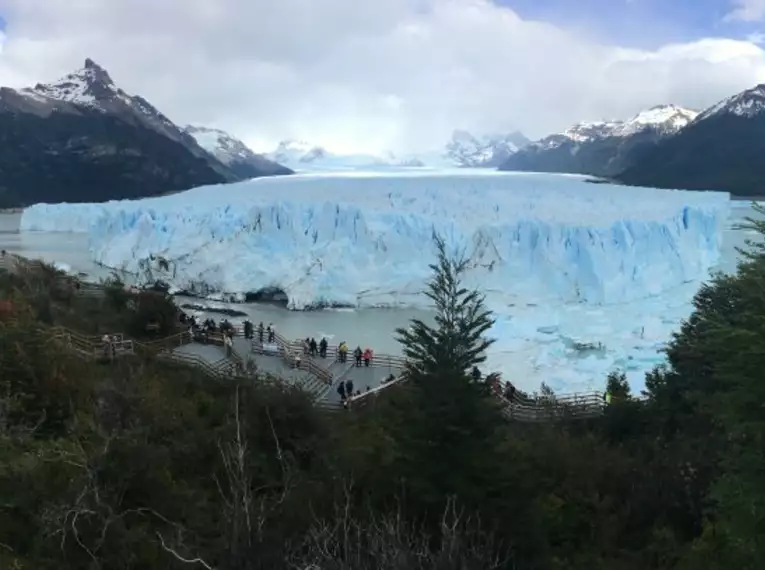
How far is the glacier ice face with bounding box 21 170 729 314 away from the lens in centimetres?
1962

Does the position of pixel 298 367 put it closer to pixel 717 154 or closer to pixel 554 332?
pixel 554 332

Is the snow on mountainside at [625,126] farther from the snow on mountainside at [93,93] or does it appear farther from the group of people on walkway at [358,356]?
the group of people on walkway at [358,356]

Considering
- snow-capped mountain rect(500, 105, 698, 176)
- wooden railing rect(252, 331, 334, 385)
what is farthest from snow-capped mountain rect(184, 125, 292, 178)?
wooden railing rect(252, 331, 334, 385)

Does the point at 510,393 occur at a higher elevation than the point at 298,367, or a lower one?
lower

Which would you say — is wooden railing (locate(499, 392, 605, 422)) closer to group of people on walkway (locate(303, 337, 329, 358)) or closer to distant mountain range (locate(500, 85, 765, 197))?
group of people on walkway (locate(303, 337, 329, 358))

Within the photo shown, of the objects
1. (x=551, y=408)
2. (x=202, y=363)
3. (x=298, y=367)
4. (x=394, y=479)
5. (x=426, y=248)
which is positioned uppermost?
(x=426, y=248)

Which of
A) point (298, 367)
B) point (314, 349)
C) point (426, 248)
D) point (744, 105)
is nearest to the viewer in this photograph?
point (298, 367)

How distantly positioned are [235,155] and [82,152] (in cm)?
4823

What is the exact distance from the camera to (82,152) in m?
63.8

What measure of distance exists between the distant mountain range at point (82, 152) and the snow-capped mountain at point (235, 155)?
24.3m

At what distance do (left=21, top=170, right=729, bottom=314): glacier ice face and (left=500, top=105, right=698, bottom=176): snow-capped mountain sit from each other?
64.9 meters

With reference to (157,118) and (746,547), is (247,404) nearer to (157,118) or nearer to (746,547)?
(746,547)

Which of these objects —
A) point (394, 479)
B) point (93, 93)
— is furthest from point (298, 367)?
point (93, 93)

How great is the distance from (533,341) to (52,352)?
34.0 feet
